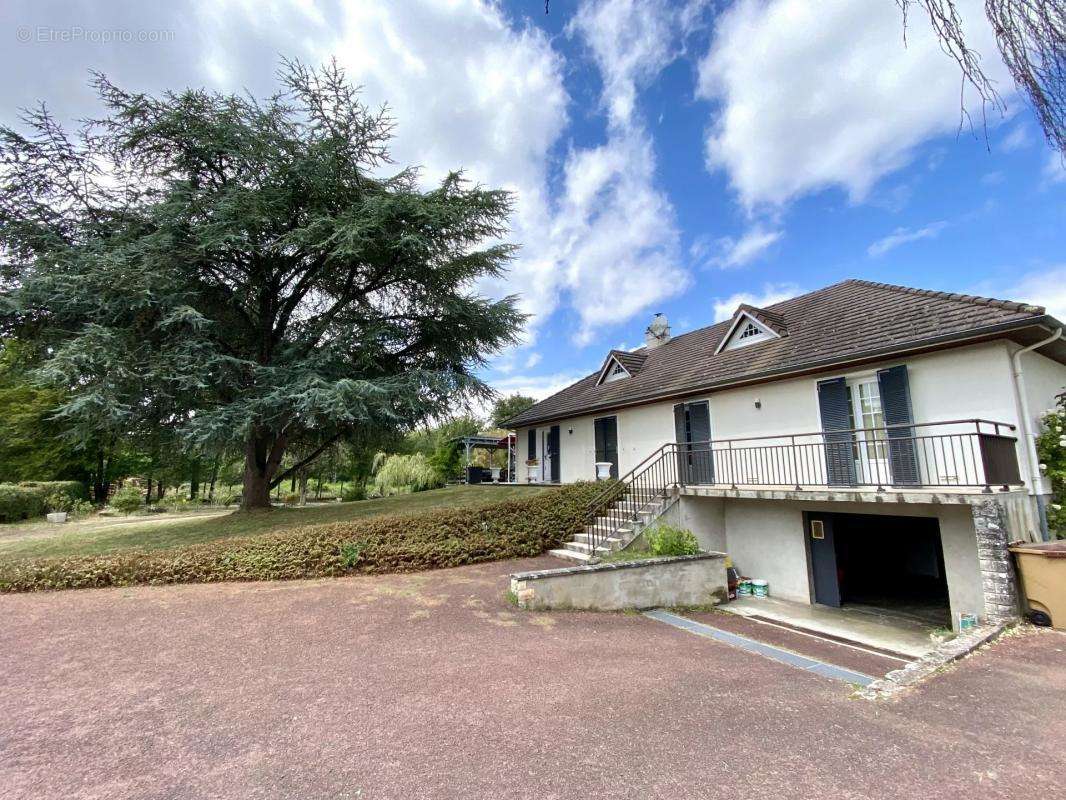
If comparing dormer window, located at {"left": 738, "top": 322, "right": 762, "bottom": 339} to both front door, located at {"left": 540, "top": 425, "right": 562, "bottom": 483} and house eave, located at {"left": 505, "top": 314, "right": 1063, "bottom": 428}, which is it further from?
front door, located at {"left": 540, "top": 425, "right": 562, "bottom": 483}

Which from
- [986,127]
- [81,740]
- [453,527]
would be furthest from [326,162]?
[986,127]

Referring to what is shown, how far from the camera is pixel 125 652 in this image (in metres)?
5.11

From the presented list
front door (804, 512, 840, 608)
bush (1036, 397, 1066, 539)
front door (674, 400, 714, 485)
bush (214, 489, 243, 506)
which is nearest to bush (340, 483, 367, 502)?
bush (214, 489, 243, 506)

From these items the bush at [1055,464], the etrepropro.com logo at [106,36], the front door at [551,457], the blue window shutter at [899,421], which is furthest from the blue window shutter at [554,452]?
the etrepropro.com logo at [106,36]

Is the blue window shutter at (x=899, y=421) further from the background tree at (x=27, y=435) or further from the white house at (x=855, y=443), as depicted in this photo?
the background tree at (x=27, y=435)

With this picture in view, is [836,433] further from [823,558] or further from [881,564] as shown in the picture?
[881,564]

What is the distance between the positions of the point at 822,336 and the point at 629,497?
5.74 metres

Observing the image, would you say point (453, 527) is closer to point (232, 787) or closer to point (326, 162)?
point (232, 787)

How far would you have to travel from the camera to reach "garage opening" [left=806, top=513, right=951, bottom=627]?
9398 millimetres

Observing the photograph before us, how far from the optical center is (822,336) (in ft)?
33.7

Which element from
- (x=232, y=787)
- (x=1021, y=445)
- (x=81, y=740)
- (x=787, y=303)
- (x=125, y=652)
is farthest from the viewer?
(x=787, y=303)

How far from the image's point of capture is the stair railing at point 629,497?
10.4 metres

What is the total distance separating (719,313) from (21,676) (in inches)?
757

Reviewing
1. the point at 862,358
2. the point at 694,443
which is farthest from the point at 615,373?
the point at 862,358
